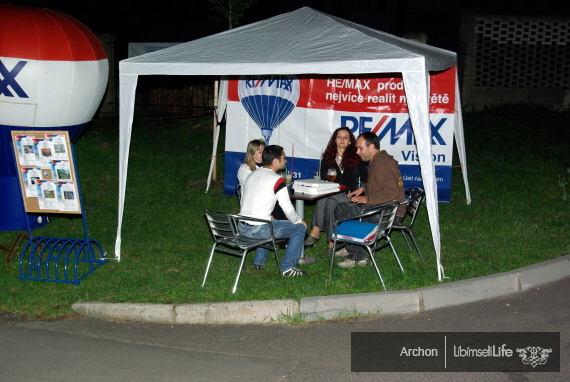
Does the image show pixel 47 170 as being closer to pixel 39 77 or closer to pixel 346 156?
pixel 39 77

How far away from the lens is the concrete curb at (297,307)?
6.13 m

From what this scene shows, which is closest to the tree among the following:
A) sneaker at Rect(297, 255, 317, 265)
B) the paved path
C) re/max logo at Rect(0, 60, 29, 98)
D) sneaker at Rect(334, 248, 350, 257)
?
re/max logo at Rect(0, 60, 29, 98)

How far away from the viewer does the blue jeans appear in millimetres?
6789

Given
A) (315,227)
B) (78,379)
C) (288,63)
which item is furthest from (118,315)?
(288,63)

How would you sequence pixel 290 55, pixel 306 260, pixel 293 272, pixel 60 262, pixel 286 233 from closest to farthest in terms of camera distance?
pixel 286 233, pixel 293 272, pixel 290 55, pixel 306 260, pixel 60 262

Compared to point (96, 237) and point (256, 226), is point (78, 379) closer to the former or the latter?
point (256, 226)

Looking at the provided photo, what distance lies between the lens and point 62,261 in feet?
25.8

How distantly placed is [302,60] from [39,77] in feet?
12.4

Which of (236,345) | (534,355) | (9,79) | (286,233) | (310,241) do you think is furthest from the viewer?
(9,79)

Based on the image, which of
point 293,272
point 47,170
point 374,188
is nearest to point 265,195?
point 293,272

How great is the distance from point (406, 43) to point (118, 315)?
4790 mm

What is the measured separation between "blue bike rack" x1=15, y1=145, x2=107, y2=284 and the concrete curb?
83 cm

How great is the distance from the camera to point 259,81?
33.0 feet

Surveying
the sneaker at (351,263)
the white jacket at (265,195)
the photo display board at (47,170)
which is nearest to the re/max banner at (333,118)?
the sneaker at (351,263)
